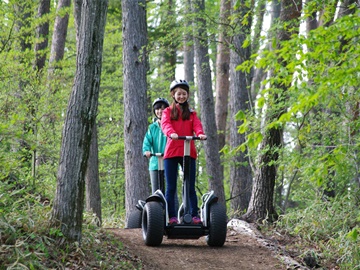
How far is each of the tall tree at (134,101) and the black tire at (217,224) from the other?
3592 mm

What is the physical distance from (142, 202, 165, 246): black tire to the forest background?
0.76m

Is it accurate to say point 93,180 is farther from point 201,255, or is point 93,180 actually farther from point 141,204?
point 201,255

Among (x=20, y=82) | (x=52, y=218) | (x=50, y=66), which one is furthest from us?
(x=50, y=66)

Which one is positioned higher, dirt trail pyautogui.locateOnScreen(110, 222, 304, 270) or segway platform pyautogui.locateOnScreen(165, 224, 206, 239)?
segway platform pyautogui.locateOnScreen(165, 224, 206, 239)

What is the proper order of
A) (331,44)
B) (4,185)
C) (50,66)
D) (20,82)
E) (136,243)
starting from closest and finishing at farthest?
1. (331,44)
2. (4,185)
3. (136,243)
4. (20,82)
5. (50,66)

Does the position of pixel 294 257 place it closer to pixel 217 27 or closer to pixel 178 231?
pixel 178 231

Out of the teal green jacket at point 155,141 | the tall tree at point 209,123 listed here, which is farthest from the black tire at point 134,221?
the tall tree at point 209,123

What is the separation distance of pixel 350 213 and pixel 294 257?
1.69m

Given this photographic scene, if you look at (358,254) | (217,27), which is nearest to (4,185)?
(358,254)

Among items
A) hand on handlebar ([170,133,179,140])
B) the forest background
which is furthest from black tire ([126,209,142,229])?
hand on handlebar ([170,133,179,140])

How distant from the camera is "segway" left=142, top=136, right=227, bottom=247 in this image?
6.96 meters

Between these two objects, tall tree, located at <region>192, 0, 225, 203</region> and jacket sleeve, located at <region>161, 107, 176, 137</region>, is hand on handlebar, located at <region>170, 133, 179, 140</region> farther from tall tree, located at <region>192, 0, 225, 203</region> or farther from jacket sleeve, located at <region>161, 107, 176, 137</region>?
tall tree, located at <region>192, 0, 225, 203</region>

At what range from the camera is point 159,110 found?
8594 mm

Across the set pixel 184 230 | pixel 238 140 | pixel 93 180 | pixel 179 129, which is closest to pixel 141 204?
pixel 184 230
